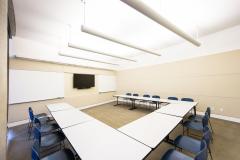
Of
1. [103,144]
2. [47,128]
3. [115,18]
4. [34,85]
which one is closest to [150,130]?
[103,144]

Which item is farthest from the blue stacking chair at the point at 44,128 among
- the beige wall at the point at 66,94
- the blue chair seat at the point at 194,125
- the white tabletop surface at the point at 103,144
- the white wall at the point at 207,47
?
the white wall at the point at 207,47

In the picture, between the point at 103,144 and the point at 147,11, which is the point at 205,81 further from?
the point at 103,144

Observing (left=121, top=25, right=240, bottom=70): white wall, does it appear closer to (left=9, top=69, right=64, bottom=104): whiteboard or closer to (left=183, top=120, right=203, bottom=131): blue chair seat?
(left=183, top=120, right=203, bottom=131): blue chair seat

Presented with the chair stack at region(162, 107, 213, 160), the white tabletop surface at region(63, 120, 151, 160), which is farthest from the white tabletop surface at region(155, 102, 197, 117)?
the white tabletop surface at region(63, 120, 151, 160)

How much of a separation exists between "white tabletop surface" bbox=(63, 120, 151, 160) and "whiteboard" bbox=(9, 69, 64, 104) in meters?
3.38

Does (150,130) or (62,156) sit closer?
(62,156)

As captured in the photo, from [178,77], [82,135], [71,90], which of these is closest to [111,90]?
[71,90]

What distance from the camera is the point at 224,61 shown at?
12.6ft

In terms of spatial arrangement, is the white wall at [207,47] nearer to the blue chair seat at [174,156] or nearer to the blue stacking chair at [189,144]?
the blue stacking chair at [189,144]

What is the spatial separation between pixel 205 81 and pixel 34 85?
22.6 feet

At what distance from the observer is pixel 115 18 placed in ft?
9.45

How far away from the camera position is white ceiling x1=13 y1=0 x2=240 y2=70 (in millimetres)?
2387

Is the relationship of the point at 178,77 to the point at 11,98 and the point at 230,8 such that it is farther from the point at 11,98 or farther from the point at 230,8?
the point at 11,98

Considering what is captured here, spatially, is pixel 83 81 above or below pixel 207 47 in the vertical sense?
below
